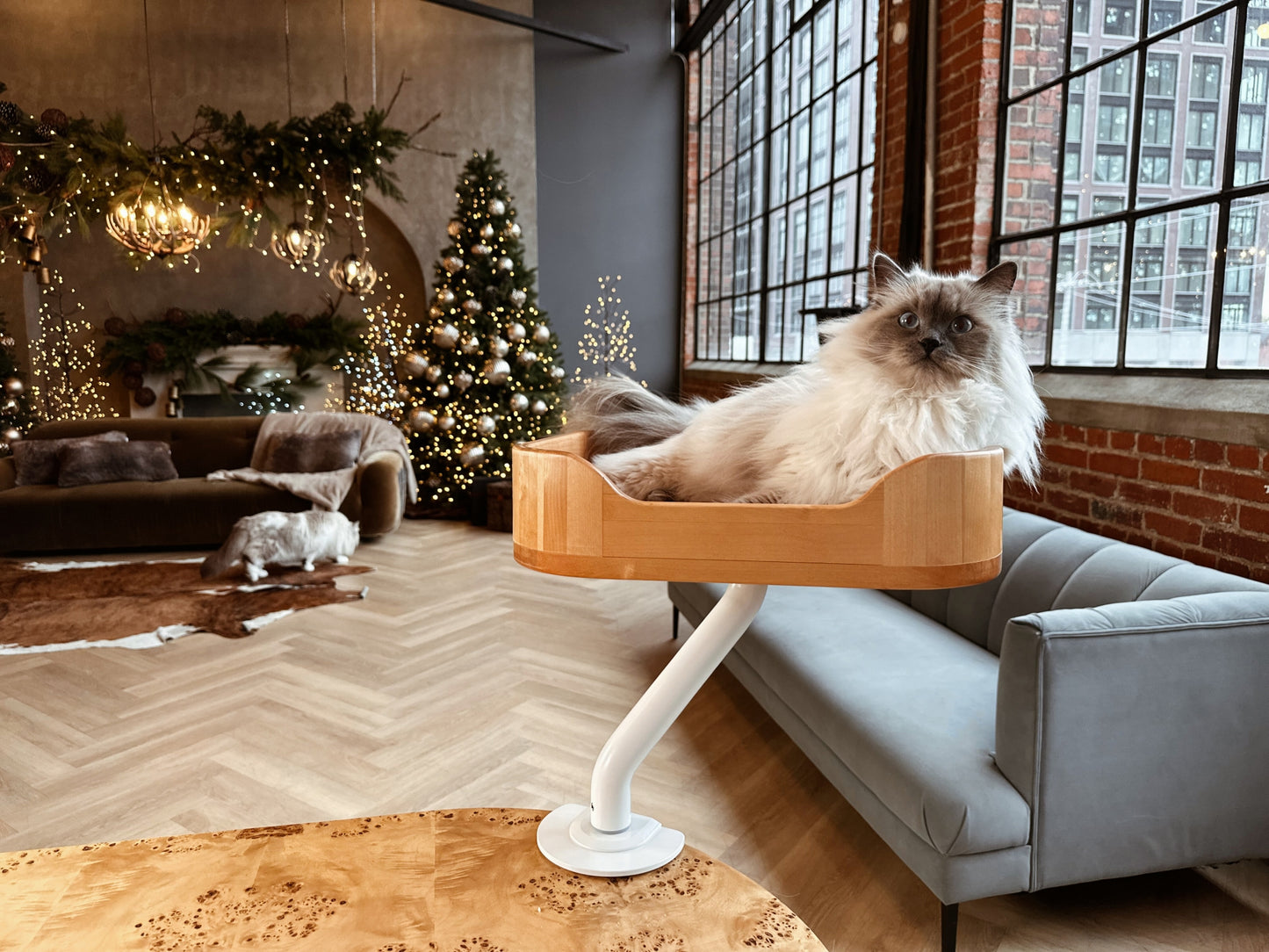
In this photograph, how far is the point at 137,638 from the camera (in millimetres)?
3496

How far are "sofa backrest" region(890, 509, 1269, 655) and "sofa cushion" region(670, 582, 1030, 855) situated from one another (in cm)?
8

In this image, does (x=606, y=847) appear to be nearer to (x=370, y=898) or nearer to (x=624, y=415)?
(x=370, y=898)

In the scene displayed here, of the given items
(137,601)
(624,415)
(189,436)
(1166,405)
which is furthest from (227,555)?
(1166,405)

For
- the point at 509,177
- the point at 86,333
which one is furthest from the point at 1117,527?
the point at 86,333

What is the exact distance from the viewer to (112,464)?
5.12 metres

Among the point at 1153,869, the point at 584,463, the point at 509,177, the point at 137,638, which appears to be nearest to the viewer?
the point at 584,463

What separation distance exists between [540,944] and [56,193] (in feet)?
14.5

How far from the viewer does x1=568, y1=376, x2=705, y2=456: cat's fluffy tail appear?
2.92 feet

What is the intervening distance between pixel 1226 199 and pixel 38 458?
6033 millimetres

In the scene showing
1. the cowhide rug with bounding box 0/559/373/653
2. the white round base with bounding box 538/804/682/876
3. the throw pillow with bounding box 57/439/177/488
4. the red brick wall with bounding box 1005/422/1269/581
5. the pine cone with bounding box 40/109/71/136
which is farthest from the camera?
the throw pillow with bounding box 57/439/177/488

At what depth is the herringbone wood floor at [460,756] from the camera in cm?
179

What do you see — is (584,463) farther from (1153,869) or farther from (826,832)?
(826,832)

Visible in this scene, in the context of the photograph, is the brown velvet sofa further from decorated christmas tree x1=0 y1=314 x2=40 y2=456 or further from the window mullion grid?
the window mullion grid

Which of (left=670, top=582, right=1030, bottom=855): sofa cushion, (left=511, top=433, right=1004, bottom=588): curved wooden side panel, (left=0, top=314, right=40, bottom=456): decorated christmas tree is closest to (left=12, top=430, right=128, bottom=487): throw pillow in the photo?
(left=0, top=314, right=40, bottom=456): decorated christmas tree
